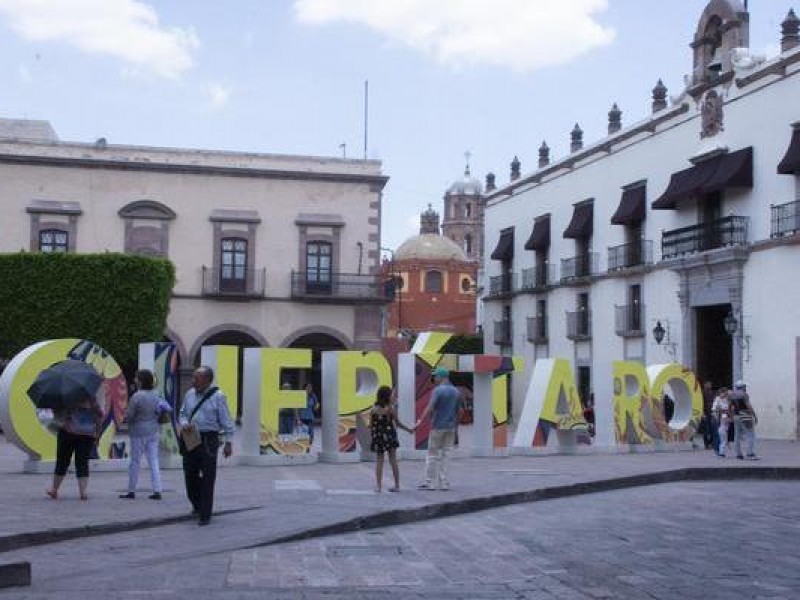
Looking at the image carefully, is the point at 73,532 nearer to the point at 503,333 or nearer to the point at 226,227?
the point at 226,227

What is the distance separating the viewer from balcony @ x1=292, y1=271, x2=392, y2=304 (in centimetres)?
3903

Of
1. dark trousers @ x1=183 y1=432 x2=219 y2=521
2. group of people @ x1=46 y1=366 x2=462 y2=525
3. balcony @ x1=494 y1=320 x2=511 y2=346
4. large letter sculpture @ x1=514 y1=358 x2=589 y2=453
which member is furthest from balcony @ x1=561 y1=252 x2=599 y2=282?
dark trousers @ x1=183 y1=432 x2=219 y2=521

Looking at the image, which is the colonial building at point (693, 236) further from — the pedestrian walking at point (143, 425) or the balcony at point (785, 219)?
the pedestrian walking at point (143, 425)

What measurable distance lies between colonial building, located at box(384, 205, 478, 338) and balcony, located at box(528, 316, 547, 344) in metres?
25.1

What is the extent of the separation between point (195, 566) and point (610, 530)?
4.25m

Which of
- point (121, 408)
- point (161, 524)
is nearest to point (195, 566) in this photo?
point (161, 524)

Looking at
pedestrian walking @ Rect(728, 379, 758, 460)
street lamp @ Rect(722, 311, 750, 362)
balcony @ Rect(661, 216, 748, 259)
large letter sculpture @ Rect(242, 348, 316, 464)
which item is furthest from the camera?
balcony @ Rect(661, 216, 748, 259)

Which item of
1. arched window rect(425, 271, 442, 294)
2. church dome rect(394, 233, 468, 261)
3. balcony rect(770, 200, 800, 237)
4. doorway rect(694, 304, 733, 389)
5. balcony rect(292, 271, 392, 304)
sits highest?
church dome rect(394, 233, 468, 261)

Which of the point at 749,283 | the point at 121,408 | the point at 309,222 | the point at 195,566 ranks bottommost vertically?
the point at 195,566

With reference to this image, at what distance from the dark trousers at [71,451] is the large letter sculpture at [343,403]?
674cm

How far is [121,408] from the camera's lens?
17672mm

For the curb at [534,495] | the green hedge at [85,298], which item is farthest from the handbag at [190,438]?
the green hedge at [85,298]

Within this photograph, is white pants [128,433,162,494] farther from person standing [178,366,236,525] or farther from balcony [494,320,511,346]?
balcony [494,320,511,346]

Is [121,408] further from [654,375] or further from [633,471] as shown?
[654,375]
